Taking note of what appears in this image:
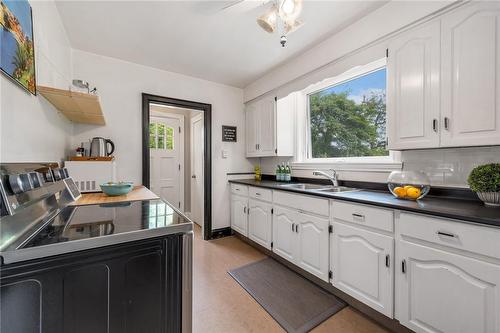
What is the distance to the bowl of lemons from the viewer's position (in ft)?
4.76

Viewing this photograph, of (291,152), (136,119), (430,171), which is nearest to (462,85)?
(430,171)

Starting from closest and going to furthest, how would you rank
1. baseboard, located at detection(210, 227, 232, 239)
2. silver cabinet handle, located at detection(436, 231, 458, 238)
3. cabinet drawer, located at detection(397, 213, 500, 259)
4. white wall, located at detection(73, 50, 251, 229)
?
cabinet drawer, located at detection(397, 213, 500, 259)
silver cabinet handle, located at detection(436, 231, 458, 238)
white wall, located at detection(73, 50, 251, 229)
baseboard, located at detection(210, 227, 232, 239)

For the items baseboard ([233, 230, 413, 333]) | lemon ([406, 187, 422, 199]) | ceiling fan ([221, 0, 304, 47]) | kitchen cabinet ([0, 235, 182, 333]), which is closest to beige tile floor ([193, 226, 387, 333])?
baseboard ([233, 230, 413, 333])

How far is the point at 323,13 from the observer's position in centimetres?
173

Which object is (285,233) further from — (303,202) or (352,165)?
(352,165)

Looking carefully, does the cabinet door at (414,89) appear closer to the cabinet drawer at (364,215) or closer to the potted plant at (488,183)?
the potted plant at (488,183)

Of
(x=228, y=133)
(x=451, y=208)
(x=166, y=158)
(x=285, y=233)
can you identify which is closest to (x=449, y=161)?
(x=451, y=208)

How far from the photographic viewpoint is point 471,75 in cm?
126

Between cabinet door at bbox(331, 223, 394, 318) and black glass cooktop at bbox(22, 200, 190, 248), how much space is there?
4.13 feet

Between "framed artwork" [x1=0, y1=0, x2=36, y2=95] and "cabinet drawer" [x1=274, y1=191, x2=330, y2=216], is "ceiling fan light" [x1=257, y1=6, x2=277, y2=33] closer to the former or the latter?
"framed artwork" [x1=0, y1=0, x2=36, y2=95]

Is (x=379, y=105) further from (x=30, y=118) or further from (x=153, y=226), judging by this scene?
(x=30, y=118)

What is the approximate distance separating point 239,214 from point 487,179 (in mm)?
2457

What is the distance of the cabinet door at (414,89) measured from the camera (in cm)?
141

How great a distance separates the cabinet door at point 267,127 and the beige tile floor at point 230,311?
1.47 meters
